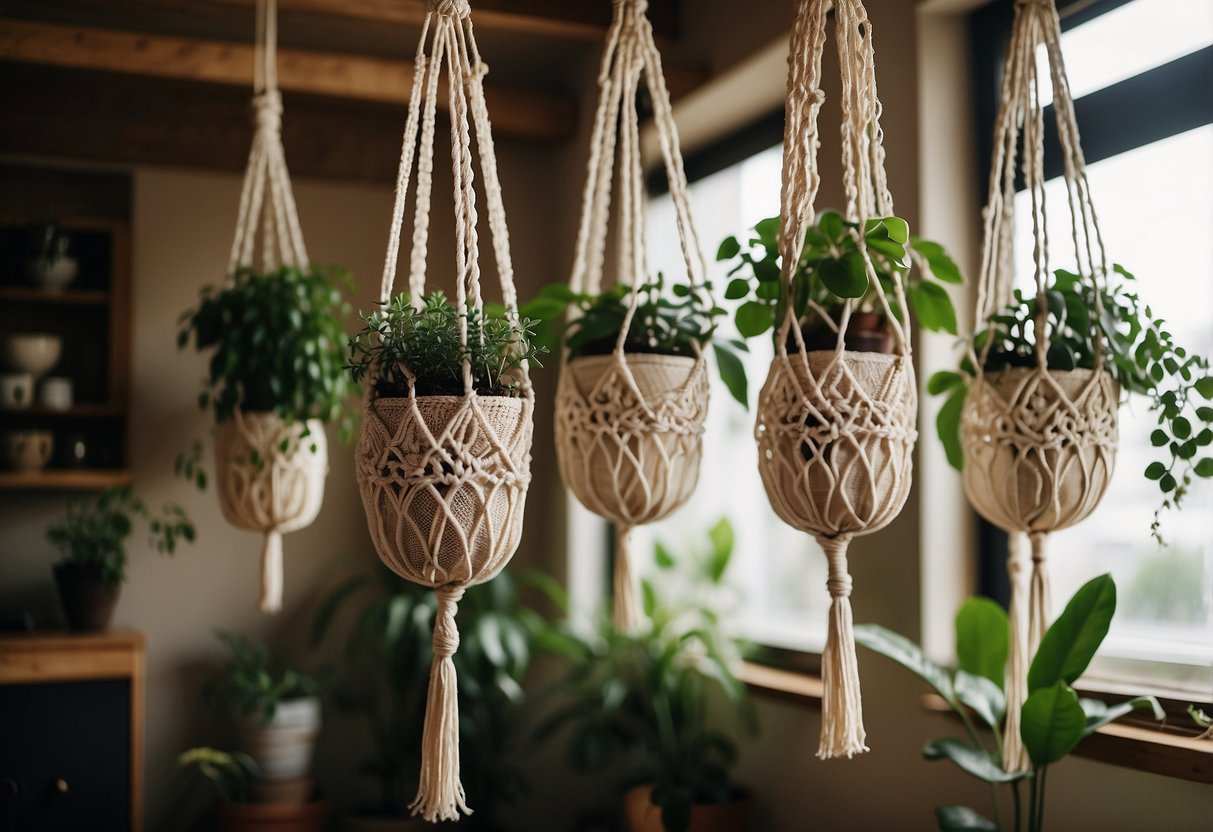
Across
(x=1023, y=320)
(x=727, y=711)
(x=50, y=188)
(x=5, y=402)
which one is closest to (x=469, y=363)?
(x=1023, y=320)

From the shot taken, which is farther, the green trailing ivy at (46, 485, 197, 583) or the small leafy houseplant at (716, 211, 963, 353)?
the green trailing ivy at (46, 485, 197, 583)

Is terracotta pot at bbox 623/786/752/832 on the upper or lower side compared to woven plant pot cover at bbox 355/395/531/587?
lower

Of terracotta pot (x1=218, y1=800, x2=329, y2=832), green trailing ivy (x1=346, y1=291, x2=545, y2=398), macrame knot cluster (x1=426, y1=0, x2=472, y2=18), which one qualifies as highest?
macrame knot cluster (x1=426, y1=0, x2=472, y2=18)

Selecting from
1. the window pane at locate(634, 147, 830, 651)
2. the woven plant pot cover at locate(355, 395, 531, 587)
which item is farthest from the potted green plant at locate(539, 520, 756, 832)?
the woven plant pot cover at locate(355, 395, 531, 587)

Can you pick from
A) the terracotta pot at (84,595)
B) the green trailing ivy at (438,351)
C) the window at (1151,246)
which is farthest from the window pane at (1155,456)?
the terracotta pot at (84,595)

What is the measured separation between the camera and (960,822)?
1.79 meters

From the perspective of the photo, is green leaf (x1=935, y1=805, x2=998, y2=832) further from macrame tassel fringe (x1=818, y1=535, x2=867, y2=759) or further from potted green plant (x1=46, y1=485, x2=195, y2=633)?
potted green plant (x1=46, y1=485, x2=195, y2=633)

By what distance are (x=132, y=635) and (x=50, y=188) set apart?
143 cm

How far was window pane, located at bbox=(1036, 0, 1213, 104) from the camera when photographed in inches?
78.4

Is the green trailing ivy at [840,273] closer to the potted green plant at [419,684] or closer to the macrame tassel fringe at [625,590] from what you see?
the macrame tassel fringe at [625,590]

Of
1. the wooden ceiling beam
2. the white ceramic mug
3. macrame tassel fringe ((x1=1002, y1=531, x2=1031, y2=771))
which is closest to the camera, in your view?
macrame tassel fringe ((x1=1002, y1=531, x2=1031, y2=771))

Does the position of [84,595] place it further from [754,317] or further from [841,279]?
[841,279]

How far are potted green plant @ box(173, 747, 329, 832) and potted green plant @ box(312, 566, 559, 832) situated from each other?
0.18 m

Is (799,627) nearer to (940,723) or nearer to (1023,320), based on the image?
(940,723)
